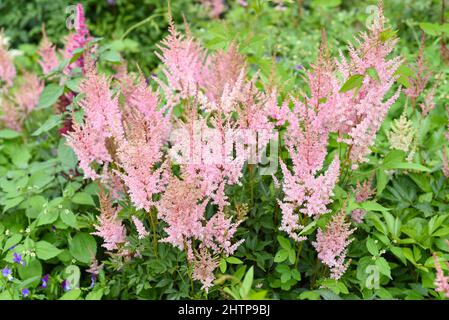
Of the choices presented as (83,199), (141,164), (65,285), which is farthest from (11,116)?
(141,164)

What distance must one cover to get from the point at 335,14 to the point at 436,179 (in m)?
2.90

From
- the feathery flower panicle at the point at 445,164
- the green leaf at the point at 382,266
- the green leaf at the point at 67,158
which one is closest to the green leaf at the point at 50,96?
the green leaf at the point at 67,158

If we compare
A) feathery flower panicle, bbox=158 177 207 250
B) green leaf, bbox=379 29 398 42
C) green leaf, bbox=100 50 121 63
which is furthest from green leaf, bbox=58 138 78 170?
green leaf, bbox=379 29 398 42

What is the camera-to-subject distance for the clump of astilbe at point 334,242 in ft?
7.86

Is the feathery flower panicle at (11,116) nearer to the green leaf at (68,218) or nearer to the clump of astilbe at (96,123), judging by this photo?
the green leaf at (68,218)

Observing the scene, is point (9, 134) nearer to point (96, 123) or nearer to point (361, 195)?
point (96, 123)

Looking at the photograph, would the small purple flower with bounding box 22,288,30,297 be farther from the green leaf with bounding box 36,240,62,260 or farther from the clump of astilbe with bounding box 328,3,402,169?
the clump of astilbe with bounding box 328,3,402,169

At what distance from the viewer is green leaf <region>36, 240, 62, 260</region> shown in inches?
114

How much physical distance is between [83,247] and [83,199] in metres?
0.28

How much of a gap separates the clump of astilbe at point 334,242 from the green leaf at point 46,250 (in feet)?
4.73

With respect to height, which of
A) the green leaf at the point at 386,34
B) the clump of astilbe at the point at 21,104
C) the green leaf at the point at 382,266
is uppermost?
the green leaf at the point at 386,34
